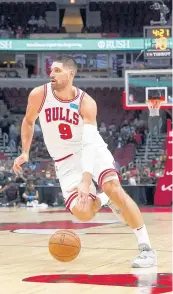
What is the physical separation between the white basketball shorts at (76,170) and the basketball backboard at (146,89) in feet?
51.0

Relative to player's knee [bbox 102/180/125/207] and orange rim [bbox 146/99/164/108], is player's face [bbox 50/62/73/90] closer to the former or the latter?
player's knee [bbox 102/180/125/207]

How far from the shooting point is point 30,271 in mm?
5820

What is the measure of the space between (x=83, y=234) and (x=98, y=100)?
25433 millimetres

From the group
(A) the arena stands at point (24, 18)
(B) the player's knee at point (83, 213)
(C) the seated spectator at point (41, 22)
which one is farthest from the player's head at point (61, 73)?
(C) the seated spectator at point (41, 22)

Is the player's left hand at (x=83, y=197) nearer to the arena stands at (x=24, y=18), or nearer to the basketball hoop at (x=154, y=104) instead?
the basketball hoop at (x=154, y=104)

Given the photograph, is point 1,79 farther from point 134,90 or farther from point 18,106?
point 134,90

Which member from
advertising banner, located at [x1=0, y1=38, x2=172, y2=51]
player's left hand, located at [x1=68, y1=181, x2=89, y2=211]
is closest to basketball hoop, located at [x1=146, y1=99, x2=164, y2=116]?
advertising banner, located at [x1=0, y1=38, x2=172, y2=51]

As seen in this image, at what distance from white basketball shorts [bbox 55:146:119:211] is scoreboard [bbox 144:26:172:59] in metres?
17.6

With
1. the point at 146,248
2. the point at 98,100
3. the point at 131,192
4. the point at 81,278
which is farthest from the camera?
the point at 98,100

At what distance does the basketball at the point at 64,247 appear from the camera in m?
6.03

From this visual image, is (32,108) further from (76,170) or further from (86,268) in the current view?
(86,268)

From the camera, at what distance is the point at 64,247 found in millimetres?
6031

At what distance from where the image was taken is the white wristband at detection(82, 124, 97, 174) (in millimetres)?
5551

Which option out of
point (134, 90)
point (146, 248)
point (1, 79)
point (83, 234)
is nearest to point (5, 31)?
point (1, 79)
